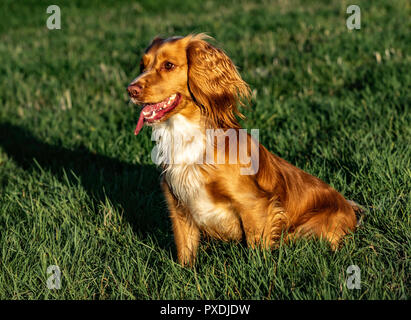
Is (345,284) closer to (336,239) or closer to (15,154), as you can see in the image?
(336,239)

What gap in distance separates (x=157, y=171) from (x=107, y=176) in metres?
0.49

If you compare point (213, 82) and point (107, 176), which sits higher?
point (213, 82)

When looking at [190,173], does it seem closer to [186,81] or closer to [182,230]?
[182,230]

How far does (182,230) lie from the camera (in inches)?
121

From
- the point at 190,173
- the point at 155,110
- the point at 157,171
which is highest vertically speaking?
the point at 155,110

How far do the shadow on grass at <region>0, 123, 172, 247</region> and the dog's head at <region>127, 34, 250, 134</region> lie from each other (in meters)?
0.93

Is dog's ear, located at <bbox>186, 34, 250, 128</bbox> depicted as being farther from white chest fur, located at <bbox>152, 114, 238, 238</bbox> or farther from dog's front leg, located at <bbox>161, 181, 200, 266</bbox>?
dog's front leg, located at <bbox>161, 181, 200, 266</bbox>

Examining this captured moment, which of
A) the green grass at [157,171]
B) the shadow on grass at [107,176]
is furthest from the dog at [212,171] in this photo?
the shadow on grass at [107,176]

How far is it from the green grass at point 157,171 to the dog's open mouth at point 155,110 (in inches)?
32.0

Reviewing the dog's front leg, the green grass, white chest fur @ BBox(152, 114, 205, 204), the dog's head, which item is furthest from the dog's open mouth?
the green grass

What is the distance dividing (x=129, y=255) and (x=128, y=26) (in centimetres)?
756

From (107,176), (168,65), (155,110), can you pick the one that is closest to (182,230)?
(155,110)

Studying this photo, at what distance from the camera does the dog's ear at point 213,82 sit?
2.86 metres

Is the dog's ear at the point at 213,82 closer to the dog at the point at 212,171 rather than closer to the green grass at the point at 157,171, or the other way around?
the dog at the point at 212,171
